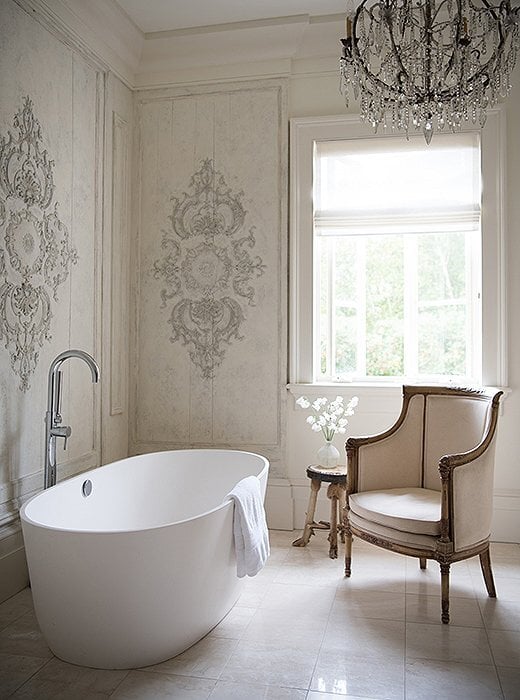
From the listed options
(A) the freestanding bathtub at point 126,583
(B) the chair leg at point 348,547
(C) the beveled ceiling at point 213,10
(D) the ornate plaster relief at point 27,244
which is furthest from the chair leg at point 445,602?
(C) the beveled ceiling at point 213,10

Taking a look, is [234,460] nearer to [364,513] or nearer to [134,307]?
[364,513]

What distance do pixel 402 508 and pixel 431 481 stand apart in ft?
1.37

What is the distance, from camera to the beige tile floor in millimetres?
2096

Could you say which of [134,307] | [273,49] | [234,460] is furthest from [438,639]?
[273,49]

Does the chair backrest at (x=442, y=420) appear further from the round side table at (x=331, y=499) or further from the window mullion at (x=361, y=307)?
the window mullion at (x=361, y=307)

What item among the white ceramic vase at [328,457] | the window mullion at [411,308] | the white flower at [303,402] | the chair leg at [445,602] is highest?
the window mullion at [411,308]

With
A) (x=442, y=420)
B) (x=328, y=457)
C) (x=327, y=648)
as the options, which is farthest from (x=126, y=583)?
(x=442, y=420)

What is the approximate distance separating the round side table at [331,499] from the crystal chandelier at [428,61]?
1.78 metres

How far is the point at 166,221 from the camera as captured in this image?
4.04 metres

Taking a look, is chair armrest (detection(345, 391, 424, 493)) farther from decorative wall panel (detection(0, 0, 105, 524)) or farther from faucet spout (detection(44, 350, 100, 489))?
decorative wall panel (detection(0, 0, 105, 524))

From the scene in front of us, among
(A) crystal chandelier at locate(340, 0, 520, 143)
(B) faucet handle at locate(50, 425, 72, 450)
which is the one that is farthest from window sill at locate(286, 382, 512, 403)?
(A) crystal chandelier at locate(340, 0, 520, 143)

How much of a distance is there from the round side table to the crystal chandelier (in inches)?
70.0

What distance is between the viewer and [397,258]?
396 cm

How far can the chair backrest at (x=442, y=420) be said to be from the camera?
121 inches
